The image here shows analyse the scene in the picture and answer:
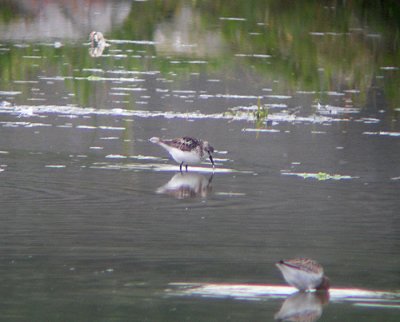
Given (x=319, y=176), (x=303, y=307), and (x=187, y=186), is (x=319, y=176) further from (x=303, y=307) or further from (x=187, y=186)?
(x=303, y=307)

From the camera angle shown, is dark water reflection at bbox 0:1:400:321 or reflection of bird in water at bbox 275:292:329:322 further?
dark water reflection at bbox 0:1:400:321

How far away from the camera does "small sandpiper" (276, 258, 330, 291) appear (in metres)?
8.26

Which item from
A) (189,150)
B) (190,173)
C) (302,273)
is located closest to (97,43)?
(190,173)

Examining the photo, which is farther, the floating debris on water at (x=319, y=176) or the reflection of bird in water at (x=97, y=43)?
the reflection of bird in water at (x=97, y=43)

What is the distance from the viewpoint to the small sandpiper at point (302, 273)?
8.26 meters

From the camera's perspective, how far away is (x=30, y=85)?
19.8 meters

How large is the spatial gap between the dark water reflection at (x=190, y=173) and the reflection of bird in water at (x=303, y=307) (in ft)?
0.24

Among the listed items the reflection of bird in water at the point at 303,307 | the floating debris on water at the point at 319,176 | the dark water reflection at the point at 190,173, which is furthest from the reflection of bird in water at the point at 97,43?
the reflection of bird in water at the point at 303,307

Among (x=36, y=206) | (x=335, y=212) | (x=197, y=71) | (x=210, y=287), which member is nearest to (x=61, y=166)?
(x=36, y=206)

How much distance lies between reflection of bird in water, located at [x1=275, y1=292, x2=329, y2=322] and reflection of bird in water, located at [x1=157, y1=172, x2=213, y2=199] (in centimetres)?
375

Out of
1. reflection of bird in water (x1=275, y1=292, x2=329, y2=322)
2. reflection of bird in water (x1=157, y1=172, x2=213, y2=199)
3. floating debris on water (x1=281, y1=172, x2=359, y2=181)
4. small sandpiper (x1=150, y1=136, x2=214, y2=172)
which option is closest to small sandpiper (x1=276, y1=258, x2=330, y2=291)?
reflection of bird in water (x1=275, y1=292, x2=329, y2=322)

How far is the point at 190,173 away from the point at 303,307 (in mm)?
5534

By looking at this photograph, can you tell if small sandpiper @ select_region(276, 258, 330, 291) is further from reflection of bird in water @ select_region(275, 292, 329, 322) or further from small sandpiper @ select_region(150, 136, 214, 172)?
small sandpiper @ select_region(150, 136, 214, 172)

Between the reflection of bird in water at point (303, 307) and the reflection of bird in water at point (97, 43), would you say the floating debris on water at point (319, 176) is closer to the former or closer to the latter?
the reflection of bird in water at point (303, 307)
